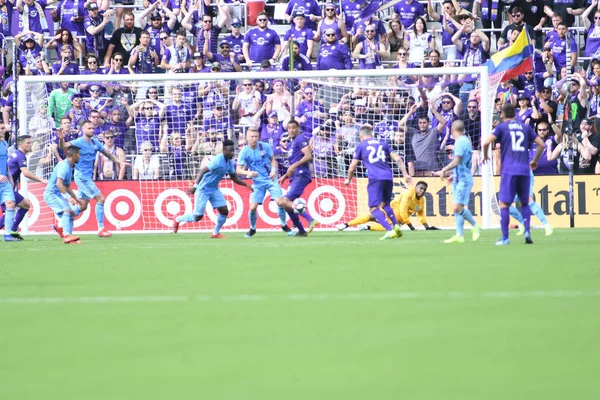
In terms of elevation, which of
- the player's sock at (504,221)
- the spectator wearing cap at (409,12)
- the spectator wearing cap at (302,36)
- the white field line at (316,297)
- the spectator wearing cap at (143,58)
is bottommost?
the white field line at (316,297)

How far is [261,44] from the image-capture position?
87.2 ft

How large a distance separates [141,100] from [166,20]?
339 centimetres

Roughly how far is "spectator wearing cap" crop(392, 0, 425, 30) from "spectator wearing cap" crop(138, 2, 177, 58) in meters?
5.33

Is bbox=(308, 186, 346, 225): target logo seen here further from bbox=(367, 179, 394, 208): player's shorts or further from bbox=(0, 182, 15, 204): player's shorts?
bbox=(0, 182, 15, 204): player's shorts

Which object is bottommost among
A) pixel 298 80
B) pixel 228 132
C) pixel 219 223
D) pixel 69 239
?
pixel 69 239

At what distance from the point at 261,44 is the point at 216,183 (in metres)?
6.40

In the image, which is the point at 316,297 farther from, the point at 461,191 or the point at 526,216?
the point at 461,191

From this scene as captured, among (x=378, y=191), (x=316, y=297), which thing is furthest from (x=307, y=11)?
(x=316, y=297)

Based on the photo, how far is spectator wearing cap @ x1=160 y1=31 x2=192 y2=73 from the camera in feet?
87.0

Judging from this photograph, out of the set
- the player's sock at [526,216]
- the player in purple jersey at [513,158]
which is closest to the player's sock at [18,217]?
the player in purple jersey at [513,158]

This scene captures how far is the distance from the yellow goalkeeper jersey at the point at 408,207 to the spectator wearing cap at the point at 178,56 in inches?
258

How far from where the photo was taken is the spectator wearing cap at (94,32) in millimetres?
27250

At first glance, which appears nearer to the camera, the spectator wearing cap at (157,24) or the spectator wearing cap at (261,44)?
the spectator wearing cap at (261,44)

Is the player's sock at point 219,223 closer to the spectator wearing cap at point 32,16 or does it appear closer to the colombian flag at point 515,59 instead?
the colombian flag at point 515,59
